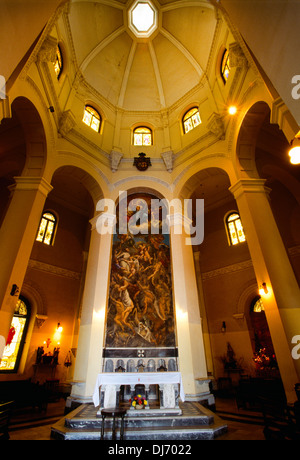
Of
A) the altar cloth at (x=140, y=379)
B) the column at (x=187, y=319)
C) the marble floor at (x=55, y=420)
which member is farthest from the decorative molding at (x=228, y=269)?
the altar cloth at (x=140, y=379)

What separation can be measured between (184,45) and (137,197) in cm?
881

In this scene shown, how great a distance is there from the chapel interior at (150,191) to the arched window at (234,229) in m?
0.06

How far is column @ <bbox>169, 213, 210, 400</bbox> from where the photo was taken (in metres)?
7.59

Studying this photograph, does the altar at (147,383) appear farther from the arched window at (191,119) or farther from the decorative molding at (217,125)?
the arched window at (191,119)

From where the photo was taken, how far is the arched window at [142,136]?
42.3ft

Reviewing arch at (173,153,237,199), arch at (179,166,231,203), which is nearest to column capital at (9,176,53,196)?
arch at (173,153,237,199)

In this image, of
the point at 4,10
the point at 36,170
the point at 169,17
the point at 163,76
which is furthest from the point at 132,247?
the point at 169,17

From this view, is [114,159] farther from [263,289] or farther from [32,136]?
[263,289]

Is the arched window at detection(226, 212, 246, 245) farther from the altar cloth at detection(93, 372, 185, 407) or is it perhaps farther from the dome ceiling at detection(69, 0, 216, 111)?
the altar cloth at detection(93, 372, 185, 407)

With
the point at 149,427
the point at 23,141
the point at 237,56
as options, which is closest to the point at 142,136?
the point at 23,141

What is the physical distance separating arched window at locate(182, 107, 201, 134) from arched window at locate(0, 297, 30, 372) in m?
11.8

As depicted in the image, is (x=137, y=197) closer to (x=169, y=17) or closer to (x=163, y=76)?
(x=163, y=76)

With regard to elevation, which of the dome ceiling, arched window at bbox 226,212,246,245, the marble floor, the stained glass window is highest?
the dome ceiling

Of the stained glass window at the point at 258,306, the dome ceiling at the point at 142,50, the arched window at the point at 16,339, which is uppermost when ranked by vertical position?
the dome ceiling at the point at 142,50
